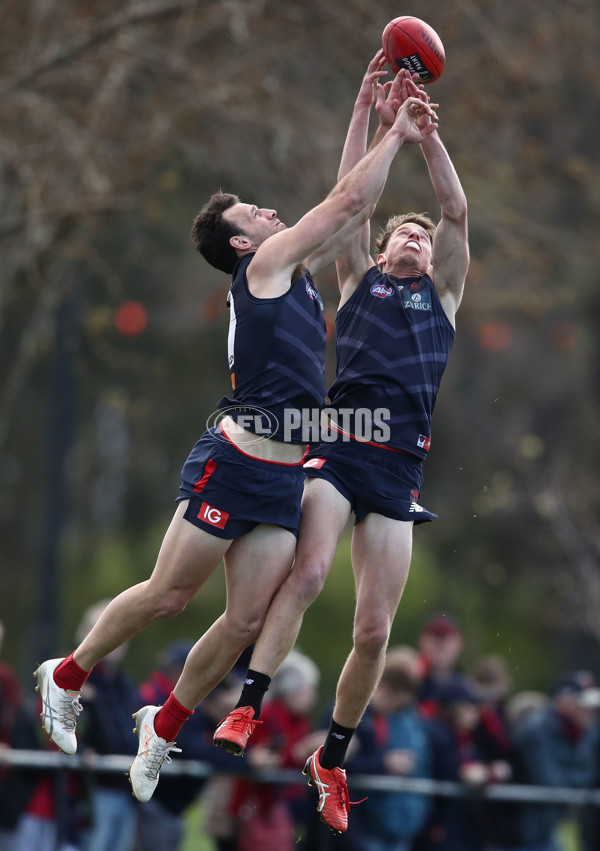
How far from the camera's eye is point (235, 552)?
22.1 feet

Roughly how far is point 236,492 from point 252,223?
1414 mm

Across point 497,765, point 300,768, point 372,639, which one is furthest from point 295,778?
point 372,639

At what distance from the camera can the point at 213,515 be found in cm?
662

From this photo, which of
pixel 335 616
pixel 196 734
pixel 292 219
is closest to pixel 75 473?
pixel 335 616

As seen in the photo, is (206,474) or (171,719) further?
(171,719)

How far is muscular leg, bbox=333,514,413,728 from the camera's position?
6.83m

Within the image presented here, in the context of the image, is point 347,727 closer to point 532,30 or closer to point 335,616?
point 532,30

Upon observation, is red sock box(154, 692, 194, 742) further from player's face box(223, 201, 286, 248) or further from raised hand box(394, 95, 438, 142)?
raised hand box(394, 95, 438, 142)

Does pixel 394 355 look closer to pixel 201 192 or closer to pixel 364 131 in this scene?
pixel 364 131

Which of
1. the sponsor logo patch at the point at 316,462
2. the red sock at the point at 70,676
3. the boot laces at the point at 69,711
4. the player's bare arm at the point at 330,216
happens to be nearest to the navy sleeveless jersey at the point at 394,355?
the sponsor logo patch at the point at 316,462

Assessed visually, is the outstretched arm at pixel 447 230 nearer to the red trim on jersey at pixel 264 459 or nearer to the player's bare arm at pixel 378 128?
the player's bare arm at pixel 378 128

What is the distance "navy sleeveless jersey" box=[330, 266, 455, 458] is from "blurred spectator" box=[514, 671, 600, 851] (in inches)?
176

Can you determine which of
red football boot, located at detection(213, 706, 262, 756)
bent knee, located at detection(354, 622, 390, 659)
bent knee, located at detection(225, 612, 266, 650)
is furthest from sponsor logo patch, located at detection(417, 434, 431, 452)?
red football boot, located at detection(213, 706, 262, 756)

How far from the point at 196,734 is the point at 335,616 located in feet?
47.6
